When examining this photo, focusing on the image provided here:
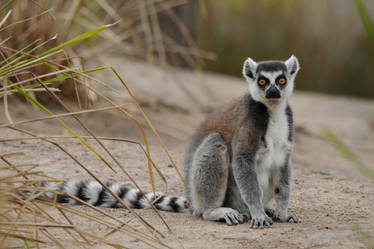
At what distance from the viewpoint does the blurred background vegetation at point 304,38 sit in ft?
40.1

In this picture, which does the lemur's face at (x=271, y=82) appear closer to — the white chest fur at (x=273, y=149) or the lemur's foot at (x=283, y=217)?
the white chest fur at (x=273, y=149)

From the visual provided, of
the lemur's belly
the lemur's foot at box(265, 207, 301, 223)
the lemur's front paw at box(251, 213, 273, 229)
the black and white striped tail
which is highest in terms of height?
the lemur's belly

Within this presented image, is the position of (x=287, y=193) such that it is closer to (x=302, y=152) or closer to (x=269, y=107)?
(x=269, y=107)

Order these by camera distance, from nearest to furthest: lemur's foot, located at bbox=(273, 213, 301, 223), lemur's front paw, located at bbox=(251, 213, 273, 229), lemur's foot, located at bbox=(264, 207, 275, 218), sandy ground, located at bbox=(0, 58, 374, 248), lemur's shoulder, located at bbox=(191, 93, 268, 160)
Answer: sandy ground, located at bbox=(0, 58, 374, 248), lemur's front paw, located at bbox=(251, 213, 273, 229), lemur's foot, located at bbox=(273, 213, 301, 223), lemur's shoulder, located at bbox=(191, 93, 268, 160), lemur's foot, located at bbox=(264, 207, 275, 218)

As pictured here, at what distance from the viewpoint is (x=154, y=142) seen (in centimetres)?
630

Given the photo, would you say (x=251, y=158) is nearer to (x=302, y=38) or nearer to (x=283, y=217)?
(x=283, y=217)

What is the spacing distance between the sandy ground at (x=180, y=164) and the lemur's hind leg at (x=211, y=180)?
0.12 metres

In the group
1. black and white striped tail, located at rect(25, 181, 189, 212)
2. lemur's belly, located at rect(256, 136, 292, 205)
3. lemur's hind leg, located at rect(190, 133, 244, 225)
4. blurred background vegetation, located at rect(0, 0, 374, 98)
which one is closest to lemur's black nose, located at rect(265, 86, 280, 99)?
lemur's belly, located at rect(256, 136, 292, 205)

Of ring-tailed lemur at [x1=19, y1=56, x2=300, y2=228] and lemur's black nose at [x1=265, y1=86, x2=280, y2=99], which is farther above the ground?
lemur's black nose at [x1=265, y1=86, x2=280, y2=99]

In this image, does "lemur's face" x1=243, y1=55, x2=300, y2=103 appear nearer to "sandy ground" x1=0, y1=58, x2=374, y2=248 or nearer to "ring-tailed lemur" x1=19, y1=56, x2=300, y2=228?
"ring-tailed lemur" x1=19, y1=56, x2=300, y2=228

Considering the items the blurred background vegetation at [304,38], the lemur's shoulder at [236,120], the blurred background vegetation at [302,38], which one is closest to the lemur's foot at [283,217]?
the lemur's shoulder at [236,120]

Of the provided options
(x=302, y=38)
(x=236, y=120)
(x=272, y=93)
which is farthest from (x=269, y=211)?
(x=302, y=38)

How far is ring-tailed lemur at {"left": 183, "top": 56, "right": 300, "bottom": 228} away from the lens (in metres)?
3.69

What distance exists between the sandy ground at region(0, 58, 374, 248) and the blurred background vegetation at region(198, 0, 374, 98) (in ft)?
9.63
